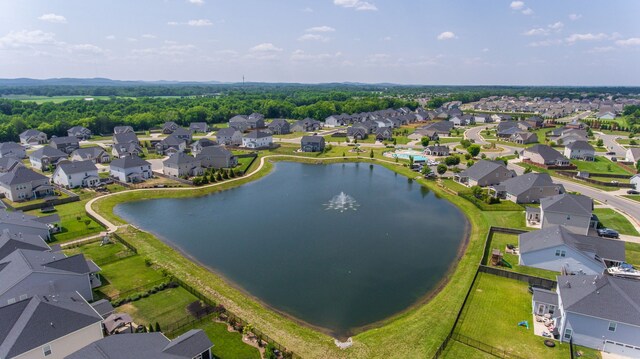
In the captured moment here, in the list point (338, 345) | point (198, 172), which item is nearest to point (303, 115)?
point (198, 172)

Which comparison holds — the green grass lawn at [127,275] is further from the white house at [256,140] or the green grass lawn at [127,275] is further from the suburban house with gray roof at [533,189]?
the white house at [256,140]

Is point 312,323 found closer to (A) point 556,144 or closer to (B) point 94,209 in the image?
(B) point 94,209

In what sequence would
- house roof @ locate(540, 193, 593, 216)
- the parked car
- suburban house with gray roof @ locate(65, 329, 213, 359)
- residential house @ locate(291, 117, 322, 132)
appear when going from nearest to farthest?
1. suburban house with gray roof @ locate(65, 329, 213, 359)
2. the parked car
3. house roof @ locate(540, 193, 593, 216)
4. residential house @ locate(291, 117, 322, 132)

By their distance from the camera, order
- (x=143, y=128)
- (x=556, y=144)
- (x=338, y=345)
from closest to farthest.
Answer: (x=338, y=345), (x=556, y=144), (x=143, y=128)

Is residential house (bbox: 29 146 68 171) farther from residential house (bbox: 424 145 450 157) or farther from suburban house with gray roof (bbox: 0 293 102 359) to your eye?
residential house (bbox: 424 145 450 157)

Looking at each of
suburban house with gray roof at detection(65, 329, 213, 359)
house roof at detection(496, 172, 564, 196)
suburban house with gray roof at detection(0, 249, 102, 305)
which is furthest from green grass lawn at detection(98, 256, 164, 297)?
house roof at detection(496, 172, 564, 196)

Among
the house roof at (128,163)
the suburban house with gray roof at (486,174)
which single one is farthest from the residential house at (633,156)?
the house roof at (128,163)

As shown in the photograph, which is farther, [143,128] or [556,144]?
[143,128]
